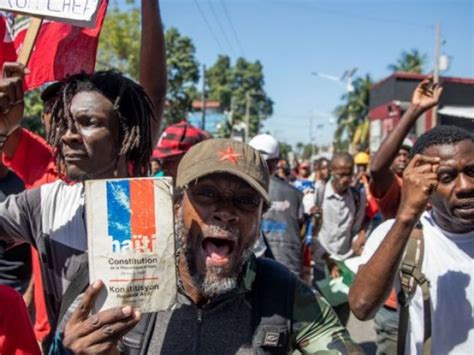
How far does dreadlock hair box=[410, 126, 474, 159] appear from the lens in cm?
249

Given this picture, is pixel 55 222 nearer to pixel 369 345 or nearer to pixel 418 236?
pixel 418 236

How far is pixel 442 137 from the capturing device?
2.53 meters

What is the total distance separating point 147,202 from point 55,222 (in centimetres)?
70

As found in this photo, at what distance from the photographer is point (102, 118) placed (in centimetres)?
208

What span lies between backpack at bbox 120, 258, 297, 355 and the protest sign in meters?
1.26

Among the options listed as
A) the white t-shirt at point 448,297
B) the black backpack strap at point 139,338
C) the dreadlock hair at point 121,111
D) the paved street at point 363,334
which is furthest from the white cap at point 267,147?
the black backpack strap at point 139,338

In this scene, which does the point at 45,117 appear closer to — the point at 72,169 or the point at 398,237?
the point at 72,169

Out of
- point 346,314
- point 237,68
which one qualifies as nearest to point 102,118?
point 346,314

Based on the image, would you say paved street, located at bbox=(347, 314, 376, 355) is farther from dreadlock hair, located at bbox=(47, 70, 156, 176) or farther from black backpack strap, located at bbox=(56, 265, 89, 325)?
black backpack strap, located at bbox=(56, 265, 89, 325)

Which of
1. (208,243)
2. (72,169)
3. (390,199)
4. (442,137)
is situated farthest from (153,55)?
(390,199)

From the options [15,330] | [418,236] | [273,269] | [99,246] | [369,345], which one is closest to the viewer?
[99,246]

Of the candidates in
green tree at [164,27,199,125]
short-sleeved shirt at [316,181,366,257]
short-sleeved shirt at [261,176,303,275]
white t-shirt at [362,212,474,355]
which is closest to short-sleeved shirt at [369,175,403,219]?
white t-shirt at [362,212,474,355]

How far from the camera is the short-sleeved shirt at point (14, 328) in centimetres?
168

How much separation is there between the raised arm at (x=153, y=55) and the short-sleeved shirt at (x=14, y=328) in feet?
3.70
